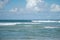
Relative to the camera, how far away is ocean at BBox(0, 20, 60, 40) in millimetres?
1771

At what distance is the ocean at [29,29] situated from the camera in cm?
177

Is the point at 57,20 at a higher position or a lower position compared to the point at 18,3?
lower

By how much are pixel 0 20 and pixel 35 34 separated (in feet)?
1.66

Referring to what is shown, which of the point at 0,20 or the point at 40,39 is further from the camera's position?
the point at 0,20

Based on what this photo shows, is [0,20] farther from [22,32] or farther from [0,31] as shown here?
[22,32]

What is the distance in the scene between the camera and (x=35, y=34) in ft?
5.90

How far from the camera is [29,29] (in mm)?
1836

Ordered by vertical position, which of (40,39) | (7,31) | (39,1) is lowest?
(40,39)

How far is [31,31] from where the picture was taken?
183 cm

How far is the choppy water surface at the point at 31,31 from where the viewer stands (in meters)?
1.76

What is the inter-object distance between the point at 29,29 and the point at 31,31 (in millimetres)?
38

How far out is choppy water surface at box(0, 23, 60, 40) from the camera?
1763 mm

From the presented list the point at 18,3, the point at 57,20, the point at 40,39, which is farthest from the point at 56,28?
the point at 18,3

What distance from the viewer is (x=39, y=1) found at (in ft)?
6.13
